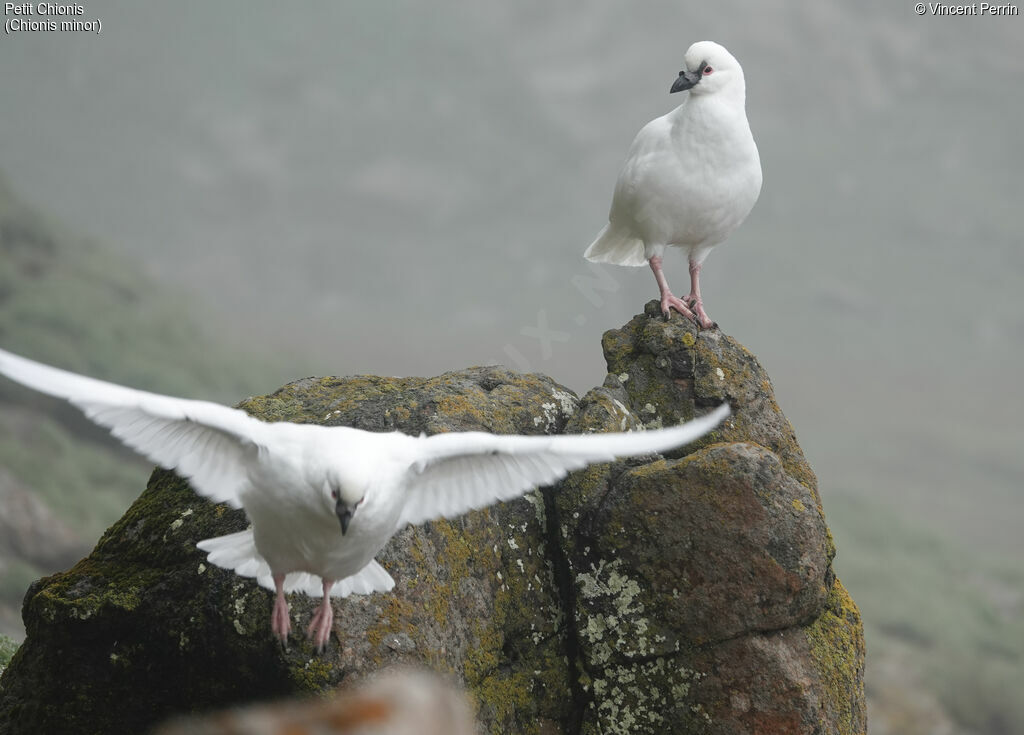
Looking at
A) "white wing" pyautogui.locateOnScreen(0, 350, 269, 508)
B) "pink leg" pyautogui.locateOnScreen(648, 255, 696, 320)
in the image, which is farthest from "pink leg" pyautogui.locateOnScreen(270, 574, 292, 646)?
"pink leg" pyautogui.locateOnScreen(648, 255, 696, 320)

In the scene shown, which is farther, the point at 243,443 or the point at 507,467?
the point at 507,467

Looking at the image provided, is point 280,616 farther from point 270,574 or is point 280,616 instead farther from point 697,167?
point 697,167

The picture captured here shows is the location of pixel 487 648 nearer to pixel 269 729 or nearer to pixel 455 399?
pixel 455 399

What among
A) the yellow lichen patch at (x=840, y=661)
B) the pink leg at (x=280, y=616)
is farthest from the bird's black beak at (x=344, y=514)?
the yellow lichen patch at (x=840, y=661)

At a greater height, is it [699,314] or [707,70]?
[707,70]

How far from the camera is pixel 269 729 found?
1999 millimetres

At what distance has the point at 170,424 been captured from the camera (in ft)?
17.5

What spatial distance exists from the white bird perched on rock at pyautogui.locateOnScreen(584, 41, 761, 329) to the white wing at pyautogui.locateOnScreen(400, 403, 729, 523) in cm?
278

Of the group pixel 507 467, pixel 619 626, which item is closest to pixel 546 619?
pixel 619 626

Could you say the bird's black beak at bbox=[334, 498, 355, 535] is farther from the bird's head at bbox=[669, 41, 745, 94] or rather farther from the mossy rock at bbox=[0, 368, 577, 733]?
the bird's head at bbox=[669, 41, 745, 94]

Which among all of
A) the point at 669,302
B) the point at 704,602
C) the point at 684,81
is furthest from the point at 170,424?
the point at 684,81

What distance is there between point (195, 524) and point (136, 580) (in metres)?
0.47

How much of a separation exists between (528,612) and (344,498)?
208 cm

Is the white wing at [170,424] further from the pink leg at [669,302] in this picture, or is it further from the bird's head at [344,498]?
the pink leg at [669,302]
